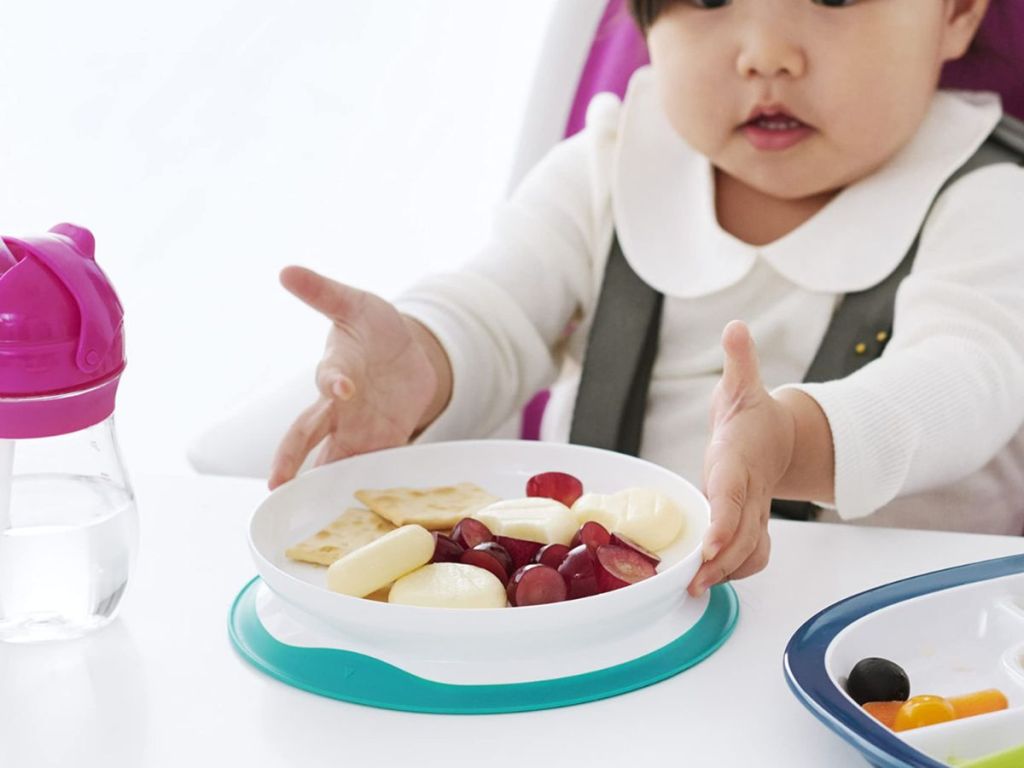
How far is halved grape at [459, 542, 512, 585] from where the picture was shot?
62 centimetres

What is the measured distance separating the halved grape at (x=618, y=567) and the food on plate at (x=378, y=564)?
86mm

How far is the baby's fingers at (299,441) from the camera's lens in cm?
79

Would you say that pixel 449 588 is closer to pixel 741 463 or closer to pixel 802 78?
pixel 741 463

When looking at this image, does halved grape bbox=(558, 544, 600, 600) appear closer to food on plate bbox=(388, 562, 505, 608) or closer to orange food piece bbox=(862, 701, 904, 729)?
food on plate bbox=(388, 562, 505, 608)

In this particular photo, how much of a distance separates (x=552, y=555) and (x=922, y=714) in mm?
190

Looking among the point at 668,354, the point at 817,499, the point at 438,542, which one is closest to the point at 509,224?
the point at 668,354

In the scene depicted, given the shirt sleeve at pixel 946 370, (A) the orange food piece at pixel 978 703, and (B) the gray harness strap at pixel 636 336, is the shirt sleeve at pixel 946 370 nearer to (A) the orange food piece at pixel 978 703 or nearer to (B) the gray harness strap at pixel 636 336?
(B) the gray harness strap at pixel 636 336

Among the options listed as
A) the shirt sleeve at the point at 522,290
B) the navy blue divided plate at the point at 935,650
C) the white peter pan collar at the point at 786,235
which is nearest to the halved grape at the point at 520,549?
the navy blue divided plate at the point at 935,650

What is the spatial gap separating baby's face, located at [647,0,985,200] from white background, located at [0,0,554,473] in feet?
1.59

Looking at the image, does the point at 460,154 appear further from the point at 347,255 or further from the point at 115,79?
the point at 115,79

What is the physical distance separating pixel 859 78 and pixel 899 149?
0.36 feet

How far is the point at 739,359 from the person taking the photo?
0.70 m

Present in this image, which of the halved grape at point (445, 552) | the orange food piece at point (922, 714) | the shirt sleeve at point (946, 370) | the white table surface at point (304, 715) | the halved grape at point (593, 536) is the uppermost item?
the shirt sleeve at point (946, 370)

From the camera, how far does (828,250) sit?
3.42 ft
